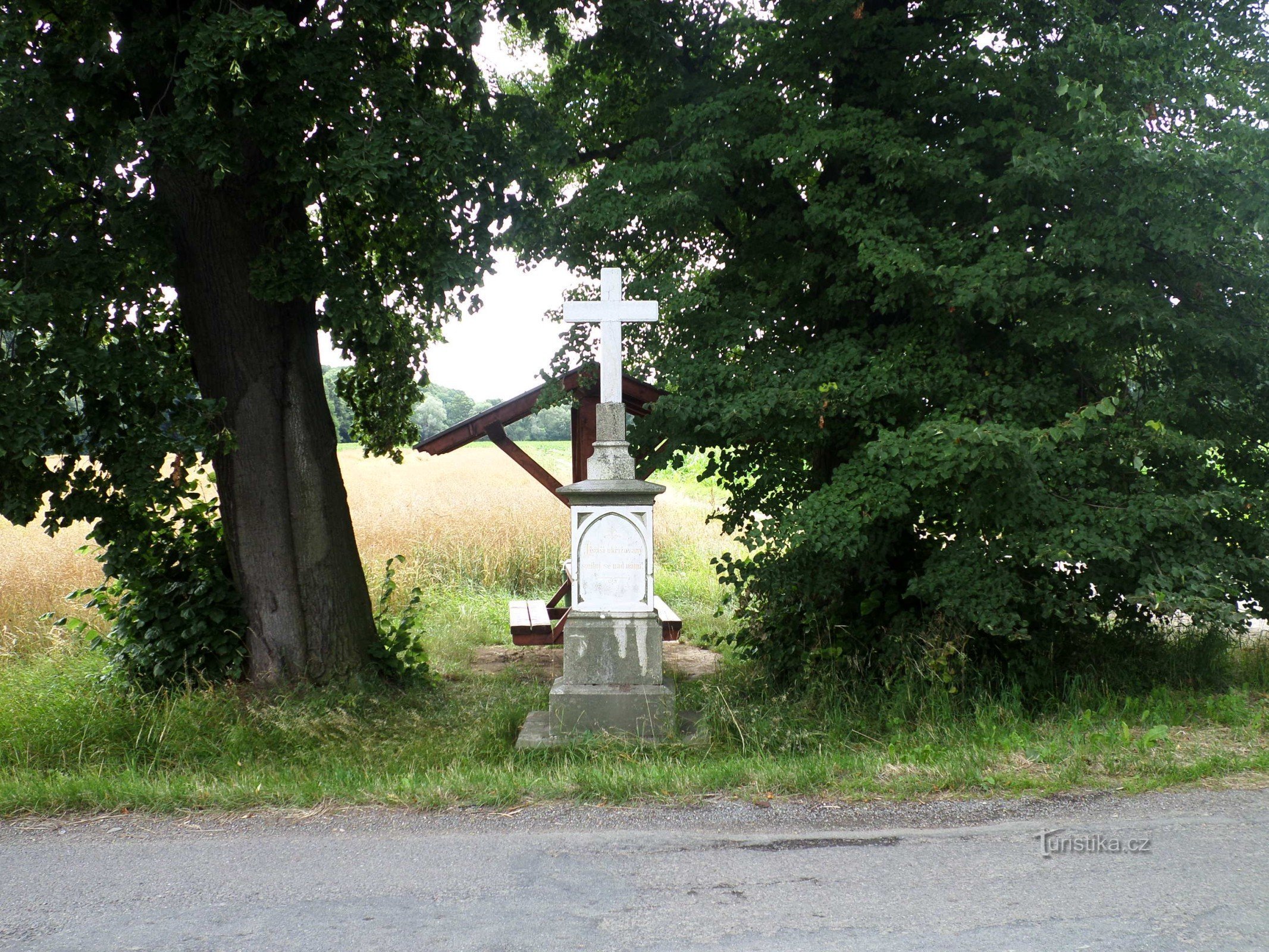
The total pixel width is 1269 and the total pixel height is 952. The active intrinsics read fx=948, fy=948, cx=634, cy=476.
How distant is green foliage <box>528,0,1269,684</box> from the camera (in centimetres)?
641

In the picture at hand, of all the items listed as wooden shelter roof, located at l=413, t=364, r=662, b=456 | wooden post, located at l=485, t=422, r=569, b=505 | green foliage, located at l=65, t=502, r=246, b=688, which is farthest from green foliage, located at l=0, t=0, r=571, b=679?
wooden post, located at l=485, t=422, r=569, b=505

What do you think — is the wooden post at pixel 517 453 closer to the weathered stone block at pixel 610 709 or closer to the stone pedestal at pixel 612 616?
the stone pedestal at pixel 612 616

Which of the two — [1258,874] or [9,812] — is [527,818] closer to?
[9,812]

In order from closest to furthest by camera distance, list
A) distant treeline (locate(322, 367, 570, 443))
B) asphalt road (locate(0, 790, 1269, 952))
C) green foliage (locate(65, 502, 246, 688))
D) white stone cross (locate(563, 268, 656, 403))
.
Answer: asphalt road (locate(0, 790, 1269, 952)) < white stone cross (locate(563, 268, 656, 403)) < green foliage (locate(65, 502, 246, 688)) < distant treeline (locate(322, 367, 570, 443))

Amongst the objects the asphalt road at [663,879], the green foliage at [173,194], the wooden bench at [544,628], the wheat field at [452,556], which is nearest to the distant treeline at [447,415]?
the wheat field at [452,556]

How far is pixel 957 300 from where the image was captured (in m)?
6.39

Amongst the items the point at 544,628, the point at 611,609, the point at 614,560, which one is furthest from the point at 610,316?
the point at 544,628

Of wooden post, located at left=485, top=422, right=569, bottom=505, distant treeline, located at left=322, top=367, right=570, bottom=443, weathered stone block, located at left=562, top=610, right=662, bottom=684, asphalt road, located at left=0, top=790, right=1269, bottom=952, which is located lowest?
asphalt road, located at left=0, top=790, right=1269, bottom=952

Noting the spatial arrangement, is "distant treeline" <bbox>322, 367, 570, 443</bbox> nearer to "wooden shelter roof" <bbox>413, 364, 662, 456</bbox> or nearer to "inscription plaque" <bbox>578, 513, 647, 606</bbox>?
"wooden shelter roof" <bbox>413, 364, 662, 456</bbox>

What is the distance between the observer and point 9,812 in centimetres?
503

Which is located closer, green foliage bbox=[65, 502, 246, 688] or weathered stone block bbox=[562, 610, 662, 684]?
weathered stone block bbox=[562, 610, 662, 684]

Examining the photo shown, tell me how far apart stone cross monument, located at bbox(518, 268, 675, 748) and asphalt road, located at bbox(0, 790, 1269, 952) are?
5.21 feet

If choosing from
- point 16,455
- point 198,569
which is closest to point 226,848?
point 16,455

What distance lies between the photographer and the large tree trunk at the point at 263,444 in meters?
7.26
